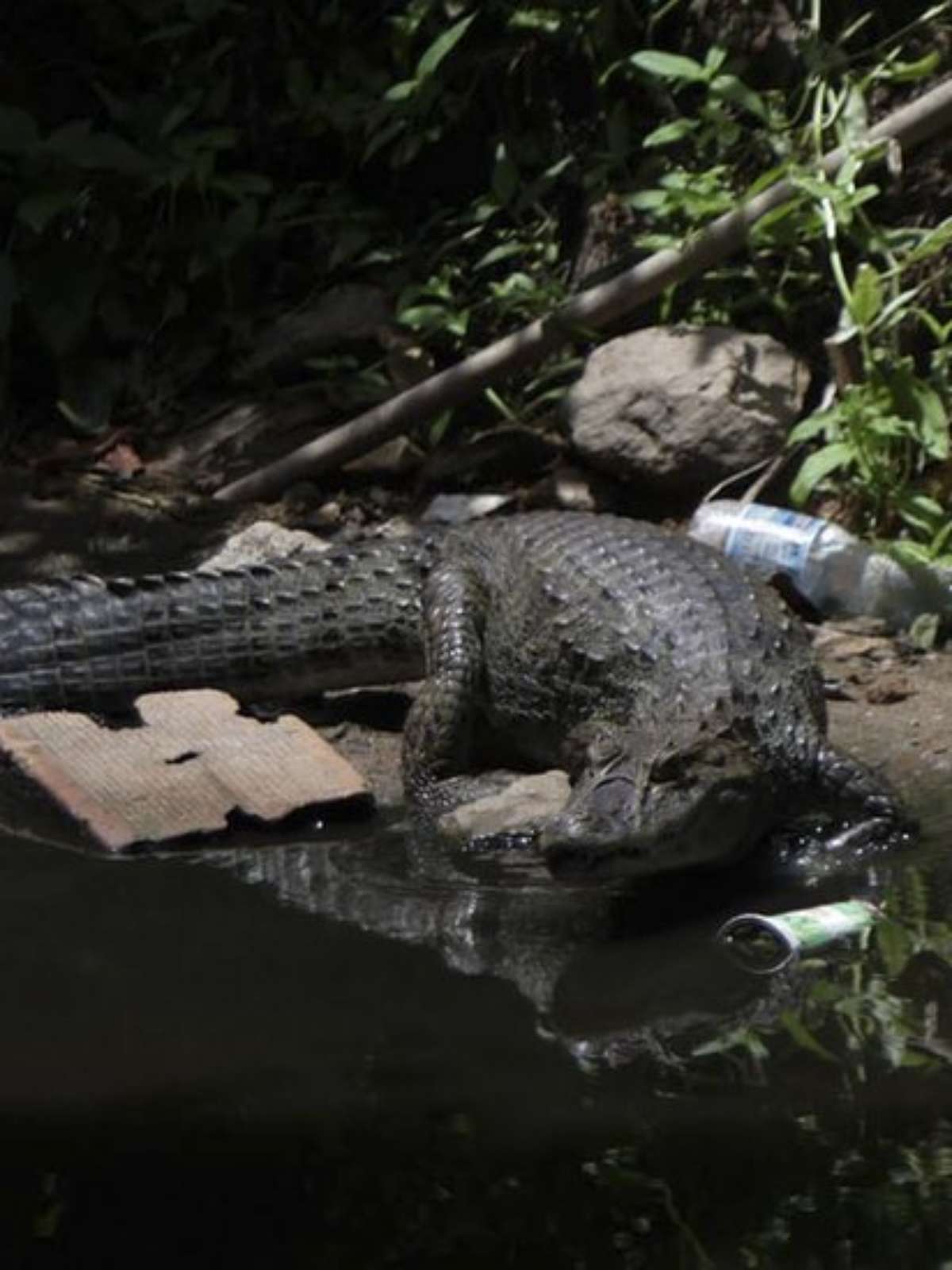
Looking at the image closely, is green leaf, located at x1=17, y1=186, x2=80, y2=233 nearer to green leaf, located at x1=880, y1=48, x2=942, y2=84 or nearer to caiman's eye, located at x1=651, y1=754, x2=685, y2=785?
green leaf, located at x1=880, y1=48, x2=942, y2=84

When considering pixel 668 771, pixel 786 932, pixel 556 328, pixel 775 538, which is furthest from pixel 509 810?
pixel 556 328

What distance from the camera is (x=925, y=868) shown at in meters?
5.00

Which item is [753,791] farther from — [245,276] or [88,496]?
[245,276]

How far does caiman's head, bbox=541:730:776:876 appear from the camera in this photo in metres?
4.64

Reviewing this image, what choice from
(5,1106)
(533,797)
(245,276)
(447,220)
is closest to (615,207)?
(447,220)

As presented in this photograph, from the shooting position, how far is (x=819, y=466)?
262 inches

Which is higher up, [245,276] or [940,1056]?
[245,276]

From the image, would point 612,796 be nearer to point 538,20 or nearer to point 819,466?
point 819,466

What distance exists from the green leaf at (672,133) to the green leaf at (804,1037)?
3.94 meters

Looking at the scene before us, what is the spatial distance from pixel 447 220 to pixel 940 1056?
196 inches

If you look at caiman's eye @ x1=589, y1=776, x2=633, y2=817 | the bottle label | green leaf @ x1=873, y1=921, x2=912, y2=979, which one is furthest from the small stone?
the bottle label

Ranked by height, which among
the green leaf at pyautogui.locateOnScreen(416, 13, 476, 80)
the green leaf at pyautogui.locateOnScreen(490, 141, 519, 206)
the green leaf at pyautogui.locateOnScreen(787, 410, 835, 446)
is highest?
the green leaf at pyautogui.locateOnScreen(416, 13, 476, 80)

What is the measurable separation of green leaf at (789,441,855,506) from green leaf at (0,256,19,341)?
269 centimetres

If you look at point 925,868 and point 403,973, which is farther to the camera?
point 925,868
